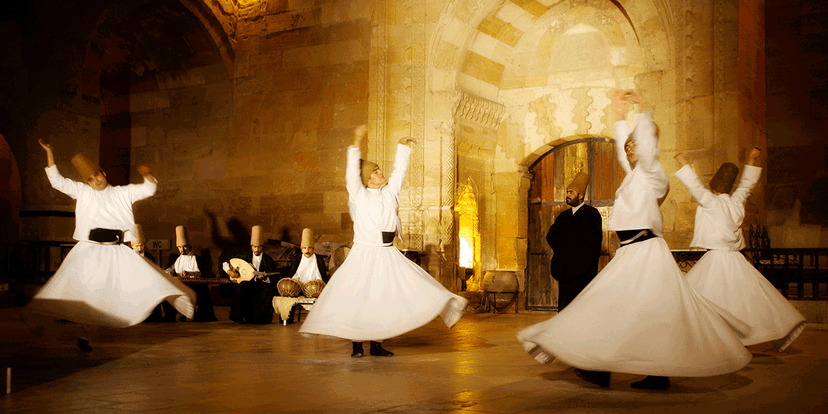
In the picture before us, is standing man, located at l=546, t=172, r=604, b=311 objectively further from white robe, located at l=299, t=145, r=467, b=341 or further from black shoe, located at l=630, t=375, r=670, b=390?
black shoe, located at l=630, t=375, r=670, b=390

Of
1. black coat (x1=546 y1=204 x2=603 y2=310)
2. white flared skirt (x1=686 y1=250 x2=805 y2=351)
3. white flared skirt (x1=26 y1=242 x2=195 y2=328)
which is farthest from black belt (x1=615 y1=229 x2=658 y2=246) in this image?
white flared skirt (x1=26 y1=242 x2=195 y2=328)

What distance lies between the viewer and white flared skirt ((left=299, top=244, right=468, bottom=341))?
6469 mm

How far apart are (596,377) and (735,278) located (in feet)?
8.97

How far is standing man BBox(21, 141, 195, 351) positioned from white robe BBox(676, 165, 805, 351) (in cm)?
475

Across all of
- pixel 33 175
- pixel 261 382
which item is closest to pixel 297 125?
pixel 33 175

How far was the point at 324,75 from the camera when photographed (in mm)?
13797

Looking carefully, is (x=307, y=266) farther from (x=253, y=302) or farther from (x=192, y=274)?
(x=192, y=274)

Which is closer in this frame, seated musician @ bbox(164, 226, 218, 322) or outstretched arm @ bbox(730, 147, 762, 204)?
outstretched arm @ bbox(730, 147, 762, 204)

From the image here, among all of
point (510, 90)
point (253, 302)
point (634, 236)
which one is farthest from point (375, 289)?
point (510, 90)

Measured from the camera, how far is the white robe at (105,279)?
6.79 metres

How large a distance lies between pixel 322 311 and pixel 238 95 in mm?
8949

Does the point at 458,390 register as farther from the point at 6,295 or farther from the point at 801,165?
the point at 6,295

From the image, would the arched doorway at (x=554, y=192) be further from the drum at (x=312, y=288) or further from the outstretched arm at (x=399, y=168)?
the outstretched arm at (x=399, y=168)

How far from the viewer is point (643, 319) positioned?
4.77m
